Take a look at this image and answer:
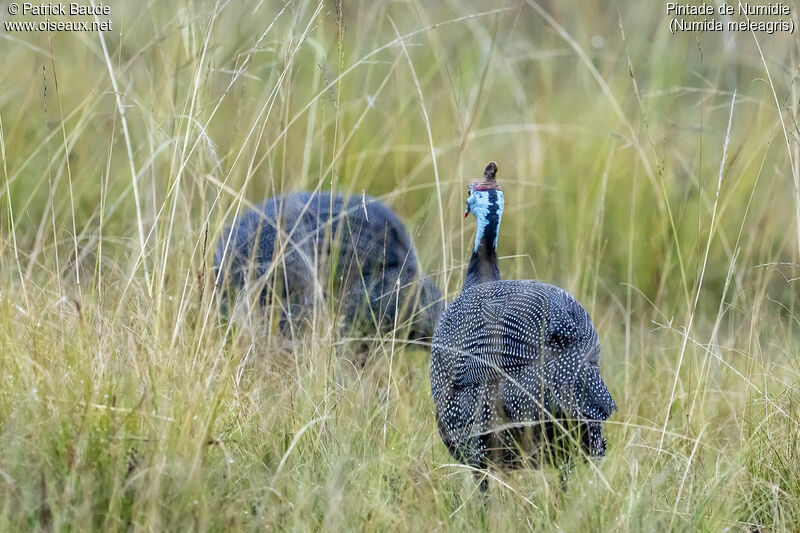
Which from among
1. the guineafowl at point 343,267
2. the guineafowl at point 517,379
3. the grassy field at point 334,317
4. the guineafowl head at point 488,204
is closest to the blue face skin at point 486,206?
the guineafowl head at point 488,204

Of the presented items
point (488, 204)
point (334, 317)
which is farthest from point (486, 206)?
point (334, 317)

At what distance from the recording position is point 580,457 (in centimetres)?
289

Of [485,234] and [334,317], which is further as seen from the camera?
[485,234]

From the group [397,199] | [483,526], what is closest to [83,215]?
[397,199]

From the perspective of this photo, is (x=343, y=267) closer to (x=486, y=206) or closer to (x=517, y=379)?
(x=486, y=206)

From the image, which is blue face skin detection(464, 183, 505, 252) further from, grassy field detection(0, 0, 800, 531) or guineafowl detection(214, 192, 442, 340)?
guineafowl detection(214, 192, 442, 340)

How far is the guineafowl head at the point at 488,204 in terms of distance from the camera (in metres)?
3.63

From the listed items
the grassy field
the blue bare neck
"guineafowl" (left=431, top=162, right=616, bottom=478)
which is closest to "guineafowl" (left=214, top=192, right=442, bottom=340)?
the grassy field

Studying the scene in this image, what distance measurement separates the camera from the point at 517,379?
3154 mm

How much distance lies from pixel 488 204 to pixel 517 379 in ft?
2.34

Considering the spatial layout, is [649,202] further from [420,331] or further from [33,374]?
[33,374]

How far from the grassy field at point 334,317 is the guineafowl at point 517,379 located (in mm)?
111

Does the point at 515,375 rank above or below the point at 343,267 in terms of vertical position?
below

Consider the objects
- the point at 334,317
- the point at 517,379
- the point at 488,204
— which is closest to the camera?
the point at 517,379
